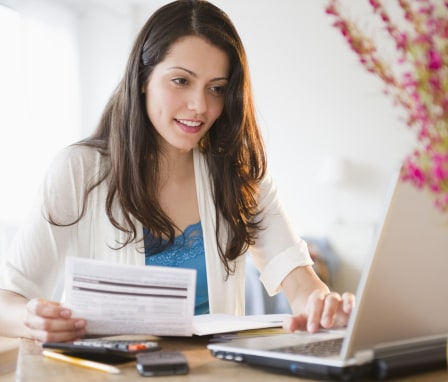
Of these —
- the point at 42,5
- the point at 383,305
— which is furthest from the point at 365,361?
the point at 42,5

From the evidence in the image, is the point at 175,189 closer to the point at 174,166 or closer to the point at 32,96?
the point at 174,166

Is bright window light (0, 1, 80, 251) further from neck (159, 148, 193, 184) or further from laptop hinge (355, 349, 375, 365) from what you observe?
laptop hinge (355, 349, 375, 365)

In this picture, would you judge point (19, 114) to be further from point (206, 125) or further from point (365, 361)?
point (365, 361)

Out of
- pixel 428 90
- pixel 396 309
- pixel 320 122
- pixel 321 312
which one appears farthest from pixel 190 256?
pixel 320 122

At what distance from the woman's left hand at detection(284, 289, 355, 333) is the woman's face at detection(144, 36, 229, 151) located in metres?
0.65

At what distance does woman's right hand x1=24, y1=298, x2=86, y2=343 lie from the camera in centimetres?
126

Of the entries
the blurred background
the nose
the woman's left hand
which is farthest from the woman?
the blurred background

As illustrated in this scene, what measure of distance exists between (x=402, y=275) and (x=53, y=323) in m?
0.64

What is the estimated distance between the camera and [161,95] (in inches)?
72.0

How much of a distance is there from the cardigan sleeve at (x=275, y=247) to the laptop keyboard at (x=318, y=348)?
65cm

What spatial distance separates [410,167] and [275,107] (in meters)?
4.76

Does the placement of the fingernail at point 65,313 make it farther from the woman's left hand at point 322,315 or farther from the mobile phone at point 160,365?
the woman's left hand at point 322,315

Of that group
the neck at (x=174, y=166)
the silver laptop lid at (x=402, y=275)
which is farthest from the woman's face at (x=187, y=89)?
the silver laptop lid at (x=402, y=275)

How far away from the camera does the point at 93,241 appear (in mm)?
1834
